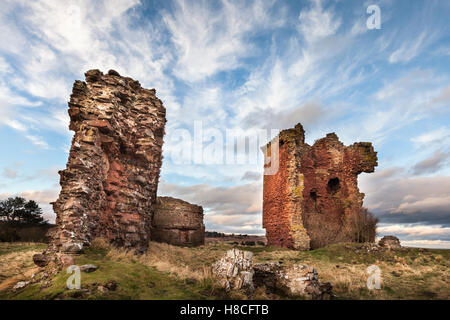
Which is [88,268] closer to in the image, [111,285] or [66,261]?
[66,261]

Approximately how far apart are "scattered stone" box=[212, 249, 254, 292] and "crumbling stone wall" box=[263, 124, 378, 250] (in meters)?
11.6

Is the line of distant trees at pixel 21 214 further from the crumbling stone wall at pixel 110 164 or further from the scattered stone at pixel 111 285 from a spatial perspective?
the scattered stone at pixel 111 285

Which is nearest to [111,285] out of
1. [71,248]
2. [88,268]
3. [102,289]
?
[102,289]

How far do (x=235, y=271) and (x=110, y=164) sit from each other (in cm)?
677

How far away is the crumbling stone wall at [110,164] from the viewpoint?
7.81 meters

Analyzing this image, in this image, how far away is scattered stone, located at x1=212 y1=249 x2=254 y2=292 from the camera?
217 inches

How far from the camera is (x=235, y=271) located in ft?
19.0

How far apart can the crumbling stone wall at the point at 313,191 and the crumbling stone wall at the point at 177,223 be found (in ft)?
20.0

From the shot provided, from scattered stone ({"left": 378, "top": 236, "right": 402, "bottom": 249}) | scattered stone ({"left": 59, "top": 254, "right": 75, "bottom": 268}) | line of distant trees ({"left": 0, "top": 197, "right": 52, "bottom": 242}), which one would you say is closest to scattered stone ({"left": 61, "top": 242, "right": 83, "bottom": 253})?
scattered stone ({"left": 59, "top": 254, "right": 75, "bottom": 268})

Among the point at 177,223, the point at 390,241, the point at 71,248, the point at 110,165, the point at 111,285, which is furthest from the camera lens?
the point at 177,223

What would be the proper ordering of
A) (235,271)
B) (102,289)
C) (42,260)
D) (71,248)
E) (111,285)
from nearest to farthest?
(102,289)
(111,285)
(235,271)
(42,260)
(71,248)

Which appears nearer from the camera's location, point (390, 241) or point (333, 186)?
point (390, 241)

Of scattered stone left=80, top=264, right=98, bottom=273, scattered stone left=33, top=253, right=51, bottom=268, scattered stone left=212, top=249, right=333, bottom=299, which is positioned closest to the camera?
scattered stone left=80, top=264, right=98, bottom=273

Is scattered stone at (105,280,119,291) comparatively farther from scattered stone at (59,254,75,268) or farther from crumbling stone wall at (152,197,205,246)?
crumbling stone wall at (152,197,205,246)
